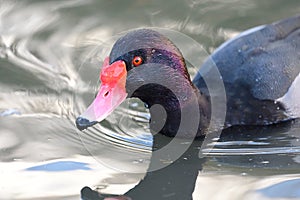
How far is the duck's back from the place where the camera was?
697cm

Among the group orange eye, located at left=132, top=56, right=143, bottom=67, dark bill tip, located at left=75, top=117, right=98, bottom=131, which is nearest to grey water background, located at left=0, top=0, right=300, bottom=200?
dark bill tip, located at left=75, top=117, right=98, bottom=131

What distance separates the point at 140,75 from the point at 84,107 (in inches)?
46.7

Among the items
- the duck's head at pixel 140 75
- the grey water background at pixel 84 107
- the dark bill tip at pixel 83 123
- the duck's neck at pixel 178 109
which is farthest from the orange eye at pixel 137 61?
the grey water background at pixel 84 107

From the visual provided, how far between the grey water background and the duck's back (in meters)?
0.16

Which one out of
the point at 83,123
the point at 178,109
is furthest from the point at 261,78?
the point at 83,123

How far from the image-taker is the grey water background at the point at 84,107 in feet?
20.1

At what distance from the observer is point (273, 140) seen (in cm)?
682

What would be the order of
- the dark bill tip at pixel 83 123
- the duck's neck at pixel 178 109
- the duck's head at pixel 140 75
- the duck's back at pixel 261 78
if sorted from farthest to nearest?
the duck's back at pixel 261 78
the duck's neck at pixel 178 109
the duck's head at pixel 140 75
the dark bill tip at pixel 83 123

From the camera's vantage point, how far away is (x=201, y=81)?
23.9 ft

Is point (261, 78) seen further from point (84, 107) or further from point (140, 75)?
point (84, 107)

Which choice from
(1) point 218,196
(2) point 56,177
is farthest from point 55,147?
(1) point 218,196

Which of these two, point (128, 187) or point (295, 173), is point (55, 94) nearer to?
point (128, 187)

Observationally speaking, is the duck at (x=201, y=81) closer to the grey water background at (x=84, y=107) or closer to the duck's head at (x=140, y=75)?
the duck's head at (x=140, y=75)

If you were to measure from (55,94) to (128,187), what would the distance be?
1.76 metres
